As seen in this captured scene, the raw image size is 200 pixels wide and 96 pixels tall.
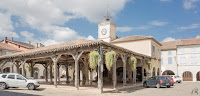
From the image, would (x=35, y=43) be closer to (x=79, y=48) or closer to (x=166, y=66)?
(x=166, y=66)

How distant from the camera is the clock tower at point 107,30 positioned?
30.9m

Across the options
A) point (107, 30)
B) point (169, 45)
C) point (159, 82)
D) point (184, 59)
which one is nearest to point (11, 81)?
point (159, 82)

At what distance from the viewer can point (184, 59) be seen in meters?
35.1

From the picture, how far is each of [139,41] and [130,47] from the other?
1.54 m

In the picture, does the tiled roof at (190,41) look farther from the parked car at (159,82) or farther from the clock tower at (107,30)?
the parked car at (159,82)

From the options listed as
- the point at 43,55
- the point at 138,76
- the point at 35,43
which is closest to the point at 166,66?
the point at 138,76

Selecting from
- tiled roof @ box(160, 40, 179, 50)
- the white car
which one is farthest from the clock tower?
the white car

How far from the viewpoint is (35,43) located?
153 ft

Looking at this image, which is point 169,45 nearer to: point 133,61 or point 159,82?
point 159,82

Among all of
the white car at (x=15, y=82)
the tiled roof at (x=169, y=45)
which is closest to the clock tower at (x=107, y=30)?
the tiled roof at (x=169, y=45)

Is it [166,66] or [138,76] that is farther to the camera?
[166,66]

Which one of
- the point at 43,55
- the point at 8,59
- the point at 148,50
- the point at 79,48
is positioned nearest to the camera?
the point at 79,48

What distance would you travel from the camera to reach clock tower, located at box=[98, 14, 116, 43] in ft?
101

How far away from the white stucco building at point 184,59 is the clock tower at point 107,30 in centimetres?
1422
